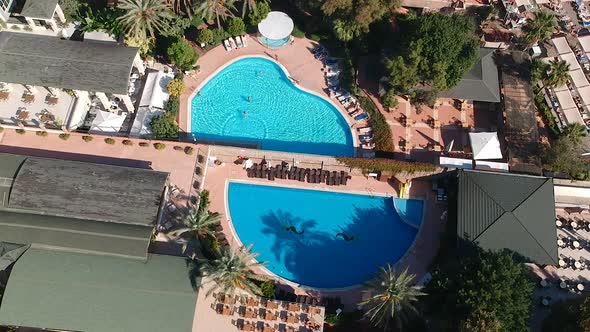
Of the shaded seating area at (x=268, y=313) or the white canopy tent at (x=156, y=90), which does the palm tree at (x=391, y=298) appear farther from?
the white canopy tent at (x=156, y=90)

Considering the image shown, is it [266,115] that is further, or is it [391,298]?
[266,115]

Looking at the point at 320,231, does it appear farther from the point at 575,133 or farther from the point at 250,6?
the point at 575,133

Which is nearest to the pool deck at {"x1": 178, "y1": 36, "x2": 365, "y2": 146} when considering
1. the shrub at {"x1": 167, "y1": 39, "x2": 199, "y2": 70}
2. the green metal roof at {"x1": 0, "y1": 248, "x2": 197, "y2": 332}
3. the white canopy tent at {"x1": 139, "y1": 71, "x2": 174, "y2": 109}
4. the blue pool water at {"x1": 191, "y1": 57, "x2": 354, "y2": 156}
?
the blue pool water at {"x1": 191, "y1": 57, "x2": 354, "y2": 156}

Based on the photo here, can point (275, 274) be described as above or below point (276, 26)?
below

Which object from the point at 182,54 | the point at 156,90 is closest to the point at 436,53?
the point at 182,54

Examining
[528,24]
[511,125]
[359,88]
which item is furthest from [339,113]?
[528,24]

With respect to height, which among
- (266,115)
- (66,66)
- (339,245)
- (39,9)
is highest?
(39,9)

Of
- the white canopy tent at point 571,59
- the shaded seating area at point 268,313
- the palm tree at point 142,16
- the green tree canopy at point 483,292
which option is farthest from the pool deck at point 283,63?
the white canopy tent at point 571,59

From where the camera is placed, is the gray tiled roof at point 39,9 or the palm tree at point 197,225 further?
the gray tiled roof at point 39,9
